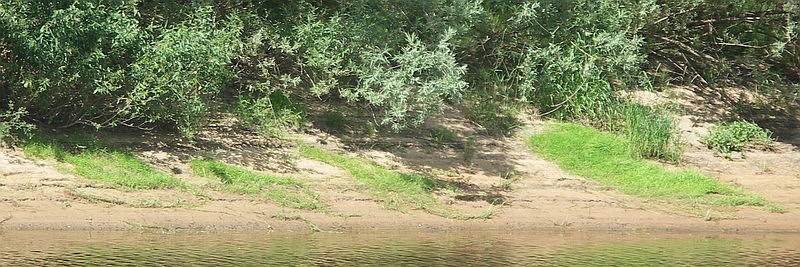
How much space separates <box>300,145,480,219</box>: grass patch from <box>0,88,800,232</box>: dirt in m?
0.11

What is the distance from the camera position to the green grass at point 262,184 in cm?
1214

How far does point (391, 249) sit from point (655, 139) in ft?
16.3

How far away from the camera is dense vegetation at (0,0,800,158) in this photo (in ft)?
39.6

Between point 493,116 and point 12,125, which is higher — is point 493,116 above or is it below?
above

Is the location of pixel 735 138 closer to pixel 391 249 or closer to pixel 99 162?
pixel 391 249

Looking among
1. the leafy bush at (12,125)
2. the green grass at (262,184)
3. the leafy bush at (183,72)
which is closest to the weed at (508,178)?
the green grass at (262,184)

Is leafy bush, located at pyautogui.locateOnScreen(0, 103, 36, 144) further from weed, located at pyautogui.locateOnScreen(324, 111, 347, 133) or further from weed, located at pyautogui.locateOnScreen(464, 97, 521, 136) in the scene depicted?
weed, located at pyautogui.locateOnScreen(464, 97, 521, 136)

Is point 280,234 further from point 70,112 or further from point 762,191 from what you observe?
point 762,191

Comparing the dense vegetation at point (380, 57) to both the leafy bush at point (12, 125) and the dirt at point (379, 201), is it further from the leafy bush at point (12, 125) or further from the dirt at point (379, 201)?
the dirt at point (379, 201)

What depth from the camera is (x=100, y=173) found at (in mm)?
11852

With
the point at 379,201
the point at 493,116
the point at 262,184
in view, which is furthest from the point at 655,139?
the point at 262,184

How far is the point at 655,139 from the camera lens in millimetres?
14188

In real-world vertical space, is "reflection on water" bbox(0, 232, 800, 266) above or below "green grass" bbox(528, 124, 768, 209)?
below

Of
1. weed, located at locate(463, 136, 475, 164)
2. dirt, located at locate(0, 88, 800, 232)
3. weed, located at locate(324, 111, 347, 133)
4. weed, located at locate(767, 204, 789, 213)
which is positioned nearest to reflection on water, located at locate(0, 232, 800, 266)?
dirt, located at locate(0, 88, 800, 232)
